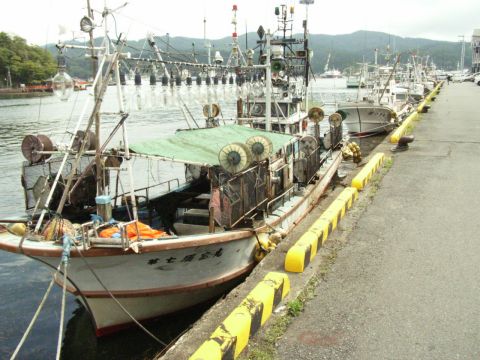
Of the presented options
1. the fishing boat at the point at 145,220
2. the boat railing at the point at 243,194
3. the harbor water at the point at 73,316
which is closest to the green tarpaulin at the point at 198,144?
the fishing boat at the point at 145,220

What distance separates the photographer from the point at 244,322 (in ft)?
16.8

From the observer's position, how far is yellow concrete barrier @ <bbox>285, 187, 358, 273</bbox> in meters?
6.95

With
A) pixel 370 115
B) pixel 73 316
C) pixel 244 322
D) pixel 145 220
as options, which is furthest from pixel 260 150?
pixel 370 115

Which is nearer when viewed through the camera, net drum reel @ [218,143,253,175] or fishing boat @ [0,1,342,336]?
fishing boat @ [0,1,342,336]

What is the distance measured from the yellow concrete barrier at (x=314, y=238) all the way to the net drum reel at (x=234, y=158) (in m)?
1.74

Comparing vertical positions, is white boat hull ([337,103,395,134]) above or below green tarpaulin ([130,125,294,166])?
below

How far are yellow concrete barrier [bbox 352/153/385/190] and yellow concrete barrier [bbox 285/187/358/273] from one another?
1487 millimetres

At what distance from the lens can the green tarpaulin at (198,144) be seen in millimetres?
8047

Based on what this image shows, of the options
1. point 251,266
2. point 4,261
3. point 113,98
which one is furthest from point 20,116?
point 251,266

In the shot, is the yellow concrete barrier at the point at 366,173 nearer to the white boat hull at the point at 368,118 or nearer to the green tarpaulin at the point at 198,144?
the green tarpaulin at the point at 198,144

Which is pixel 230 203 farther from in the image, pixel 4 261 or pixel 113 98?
pixel 113 98

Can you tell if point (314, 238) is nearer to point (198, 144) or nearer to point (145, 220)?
point (198, 144)

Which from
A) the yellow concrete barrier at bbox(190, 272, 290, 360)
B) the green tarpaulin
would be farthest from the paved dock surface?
the green tarpaulin

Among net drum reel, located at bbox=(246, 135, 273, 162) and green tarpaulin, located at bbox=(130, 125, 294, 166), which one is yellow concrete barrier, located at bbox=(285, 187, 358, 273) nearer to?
net drum reel, located at bbox=(246, 135, 273, 162)
